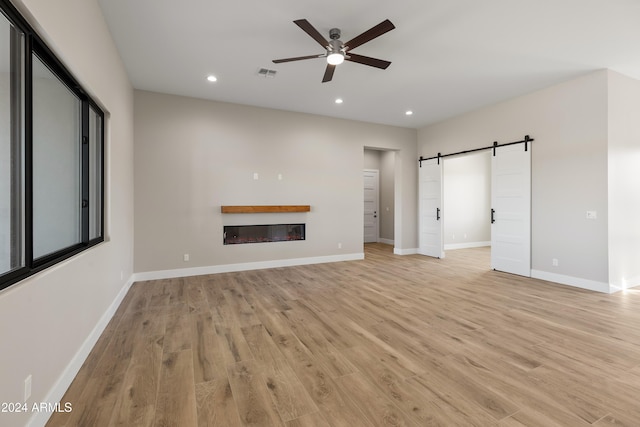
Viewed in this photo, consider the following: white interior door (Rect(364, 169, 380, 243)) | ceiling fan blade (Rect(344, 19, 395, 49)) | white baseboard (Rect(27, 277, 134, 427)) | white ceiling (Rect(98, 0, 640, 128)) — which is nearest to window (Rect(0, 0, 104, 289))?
white baseboard (Rect(27, 277, 134, 427))

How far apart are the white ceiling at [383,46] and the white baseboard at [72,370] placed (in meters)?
3.02

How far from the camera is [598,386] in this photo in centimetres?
196

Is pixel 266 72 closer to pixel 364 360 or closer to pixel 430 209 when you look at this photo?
pixel 364 360

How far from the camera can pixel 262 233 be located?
568 centimetres

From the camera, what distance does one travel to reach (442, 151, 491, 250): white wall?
26.7 feet

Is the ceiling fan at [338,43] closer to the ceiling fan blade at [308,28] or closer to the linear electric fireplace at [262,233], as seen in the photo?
the ceiling fan blade at [308,28]

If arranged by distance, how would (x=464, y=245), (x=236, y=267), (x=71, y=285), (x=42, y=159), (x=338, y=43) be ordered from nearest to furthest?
(x=42, y=159)
(x=71, y=285)
(x=338, y=43)
(x=236, y=267)
(x=464, y=245)

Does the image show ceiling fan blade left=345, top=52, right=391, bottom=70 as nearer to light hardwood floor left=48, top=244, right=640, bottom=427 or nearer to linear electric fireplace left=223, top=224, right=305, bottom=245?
light hardwood floor left=48, top=244, right=640, bottom=427

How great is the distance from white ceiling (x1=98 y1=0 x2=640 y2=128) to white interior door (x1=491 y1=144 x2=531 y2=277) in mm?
1090

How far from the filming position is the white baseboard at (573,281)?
409 cm

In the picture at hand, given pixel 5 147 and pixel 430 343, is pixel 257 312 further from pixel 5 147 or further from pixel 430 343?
pixel 5 147

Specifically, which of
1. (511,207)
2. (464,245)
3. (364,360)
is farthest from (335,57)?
(464,245)

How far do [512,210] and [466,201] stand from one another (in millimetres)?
3277

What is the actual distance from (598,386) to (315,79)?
4410 mm
